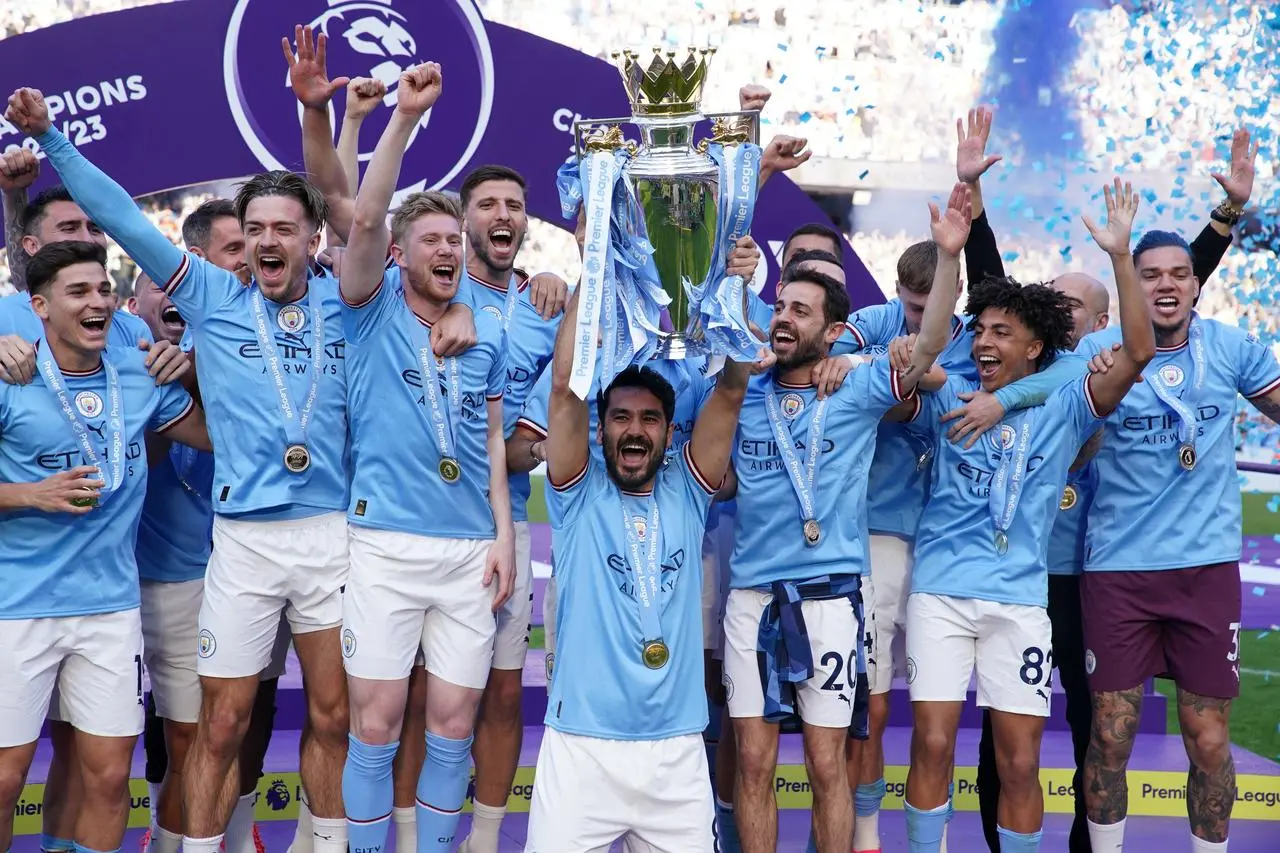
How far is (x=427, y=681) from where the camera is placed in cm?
441

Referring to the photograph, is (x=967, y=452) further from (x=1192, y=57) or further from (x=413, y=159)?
(x=1192, y=57)

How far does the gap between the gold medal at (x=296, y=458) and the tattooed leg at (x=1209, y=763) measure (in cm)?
288

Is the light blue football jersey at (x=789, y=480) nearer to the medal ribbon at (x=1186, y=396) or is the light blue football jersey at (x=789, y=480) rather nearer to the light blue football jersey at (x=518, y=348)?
the light blue football jersey at (x=518, y=348)

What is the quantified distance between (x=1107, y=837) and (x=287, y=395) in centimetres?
291

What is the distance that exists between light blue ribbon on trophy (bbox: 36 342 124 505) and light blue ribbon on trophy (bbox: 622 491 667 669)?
144 centimetres

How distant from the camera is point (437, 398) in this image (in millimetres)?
4277

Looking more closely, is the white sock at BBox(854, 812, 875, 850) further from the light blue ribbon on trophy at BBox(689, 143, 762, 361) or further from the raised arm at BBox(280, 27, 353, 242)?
the raised arm at BBox(280, 27, 353, 242)

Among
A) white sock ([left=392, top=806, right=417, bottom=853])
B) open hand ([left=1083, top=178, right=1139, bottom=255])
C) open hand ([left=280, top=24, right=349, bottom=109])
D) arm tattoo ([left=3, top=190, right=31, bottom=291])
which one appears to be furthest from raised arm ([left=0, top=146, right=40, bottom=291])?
open hand ([left=1083, top=178, right=1139, bottom=255])

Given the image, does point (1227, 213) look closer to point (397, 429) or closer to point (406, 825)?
point (397, 429)

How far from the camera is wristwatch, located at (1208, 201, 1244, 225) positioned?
196 inches

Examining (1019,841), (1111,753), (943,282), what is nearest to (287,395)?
(943,282)

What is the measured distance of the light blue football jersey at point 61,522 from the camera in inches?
153

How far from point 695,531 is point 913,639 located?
111 centimetres

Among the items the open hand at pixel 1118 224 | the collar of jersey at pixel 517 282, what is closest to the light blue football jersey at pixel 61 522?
the collar of jersey at pixel 517 282
